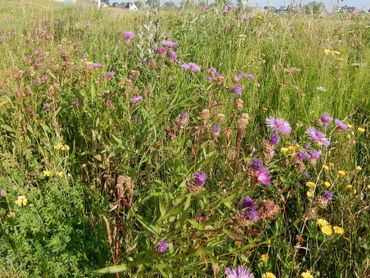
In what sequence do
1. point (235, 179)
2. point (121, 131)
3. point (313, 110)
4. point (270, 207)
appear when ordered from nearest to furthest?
1. point (270, 207)
2. point (235, 179)
3. point (121, 131)
4. point (313, 110)

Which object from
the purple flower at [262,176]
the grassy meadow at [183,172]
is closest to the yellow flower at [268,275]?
the grassy meadow at [183,172]

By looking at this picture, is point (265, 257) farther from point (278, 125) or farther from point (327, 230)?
point (278, 125)

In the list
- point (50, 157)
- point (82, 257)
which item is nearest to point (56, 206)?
point (82, 257)

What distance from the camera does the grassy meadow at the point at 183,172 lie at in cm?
117

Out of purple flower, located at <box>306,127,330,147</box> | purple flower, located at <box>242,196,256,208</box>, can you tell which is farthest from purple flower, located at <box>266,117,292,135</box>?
purple flower, located at <box>242,196,256,208</box>

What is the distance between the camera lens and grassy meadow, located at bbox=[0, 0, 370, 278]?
117 cm

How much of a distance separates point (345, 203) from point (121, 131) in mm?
1116

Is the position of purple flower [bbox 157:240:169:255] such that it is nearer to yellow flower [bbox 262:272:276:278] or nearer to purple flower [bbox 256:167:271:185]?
purple flower [bbox 256:167:271:185]

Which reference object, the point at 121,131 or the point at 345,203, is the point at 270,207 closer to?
the point at 345,203

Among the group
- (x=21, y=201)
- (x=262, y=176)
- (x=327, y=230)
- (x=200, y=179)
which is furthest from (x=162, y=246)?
(x=21, y=201)

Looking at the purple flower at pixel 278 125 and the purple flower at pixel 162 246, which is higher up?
the purple flower at pixel 278 125

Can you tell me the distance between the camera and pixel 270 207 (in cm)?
106

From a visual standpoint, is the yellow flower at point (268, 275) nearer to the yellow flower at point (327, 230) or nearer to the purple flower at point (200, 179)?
the yellow flower at point (327, 230)

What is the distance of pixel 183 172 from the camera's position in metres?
1.30
